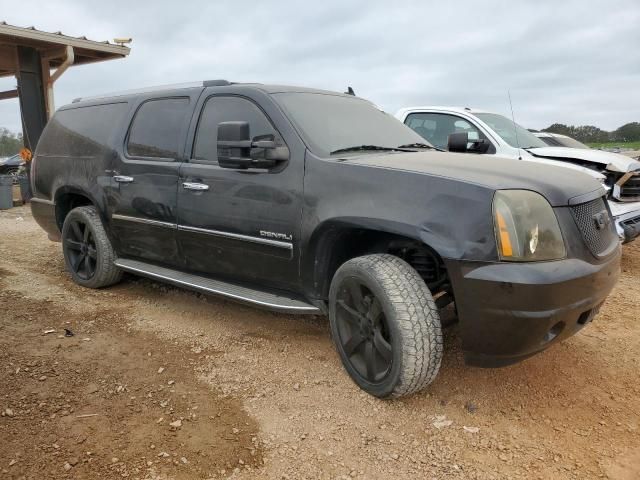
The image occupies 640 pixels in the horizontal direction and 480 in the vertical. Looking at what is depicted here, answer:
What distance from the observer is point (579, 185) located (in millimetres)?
2824

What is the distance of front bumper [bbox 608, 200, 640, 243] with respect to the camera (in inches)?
213

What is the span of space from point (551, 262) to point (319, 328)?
195 centimetres

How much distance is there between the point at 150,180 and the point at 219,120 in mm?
786

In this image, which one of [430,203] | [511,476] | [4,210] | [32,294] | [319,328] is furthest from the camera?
[4,210]

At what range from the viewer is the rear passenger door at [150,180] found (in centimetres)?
394

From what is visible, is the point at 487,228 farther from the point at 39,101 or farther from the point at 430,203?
the point at 39,101

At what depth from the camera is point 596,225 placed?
2793 mm

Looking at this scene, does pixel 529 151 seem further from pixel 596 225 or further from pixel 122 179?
pixel 122 179

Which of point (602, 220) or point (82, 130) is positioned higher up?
point (82, 130)

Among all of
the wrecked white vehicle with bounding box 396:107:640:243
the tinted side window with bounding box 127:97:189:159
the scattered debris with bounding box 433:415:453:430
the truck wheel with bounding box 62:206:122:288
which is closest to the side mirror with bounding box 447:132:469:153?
the wrecked white vehicle with bounding box 396:107:640:243

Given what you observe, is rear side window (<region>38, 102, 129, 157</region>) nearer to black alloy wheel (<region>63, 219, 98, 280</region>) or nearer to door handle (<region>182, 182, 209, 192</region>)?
black alloy wheel (<region>63, 219, 98, 280</region>)

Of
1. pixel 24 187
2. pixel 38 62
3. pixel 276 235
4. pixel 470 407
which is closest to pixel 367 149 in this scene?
pixel 276 235

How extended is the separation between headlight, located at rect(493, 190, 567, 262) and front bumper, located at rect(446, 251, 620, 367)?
0.05 meters

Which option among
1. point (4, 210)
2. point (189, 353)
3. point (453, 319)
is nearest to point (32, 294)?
point (189, 353)
